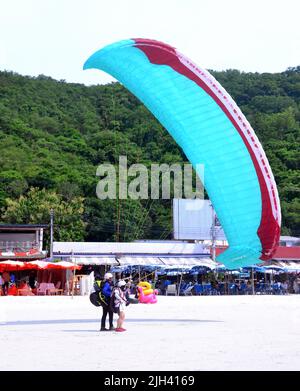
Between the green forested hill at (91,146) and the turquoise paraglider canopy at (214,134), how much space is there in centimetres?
3558

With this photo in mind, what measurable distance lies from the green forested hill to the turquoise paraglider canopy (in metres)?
35.6

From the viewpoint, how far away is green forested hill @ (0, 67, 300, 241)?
60031 millimetres

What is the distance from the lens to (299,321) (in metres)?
15.5

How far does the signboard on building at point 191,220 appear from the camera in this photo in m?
→ 52.4

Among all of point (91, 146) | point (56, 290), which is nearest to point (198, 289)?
point (56, 290)

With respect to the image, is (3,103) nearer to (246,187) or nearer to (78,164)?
(78,164)

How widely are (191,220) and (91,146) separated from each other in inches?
789

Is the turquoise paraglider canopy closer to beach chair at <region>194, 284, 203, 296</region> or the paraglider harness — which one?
the paraglider harness

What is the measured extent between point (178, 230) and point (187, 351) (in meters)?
43.0

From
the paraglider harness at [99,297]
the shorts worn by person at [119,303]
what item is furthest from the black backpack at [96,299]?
the shorts worn by person at [119,303]

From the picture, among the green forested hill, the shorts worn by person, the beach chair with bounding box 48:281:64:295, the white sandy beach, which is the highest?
the green forested hill

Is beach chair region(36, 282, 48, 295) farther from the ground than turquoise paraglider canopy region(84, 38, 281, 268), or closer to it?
closer to it

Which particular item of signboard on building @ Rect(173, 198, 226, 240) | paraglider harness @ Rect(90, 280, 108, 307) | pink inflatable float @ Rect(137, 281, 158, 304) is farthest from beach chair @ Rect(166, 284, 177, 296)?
paraglider harness @ Rect(90, 280, 108, 307)

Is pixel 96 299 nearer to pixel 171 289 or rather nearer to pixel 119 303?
pixel 119 303
